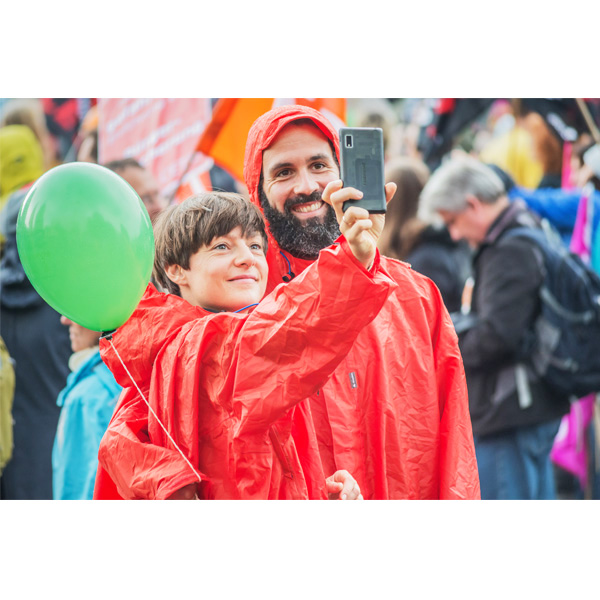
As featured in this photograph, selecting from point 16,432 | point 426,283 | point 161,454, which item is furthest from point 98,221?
point 16,432

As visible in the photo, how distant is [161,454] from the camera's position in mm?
1912

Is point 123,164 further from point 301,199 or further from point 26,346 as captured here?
point 301,199

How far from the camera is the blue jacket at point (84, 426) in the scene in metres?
3.13

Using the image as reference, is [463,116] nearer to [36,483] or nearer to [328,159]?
[328,159]

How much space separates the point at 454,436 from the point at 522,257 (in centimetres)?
205

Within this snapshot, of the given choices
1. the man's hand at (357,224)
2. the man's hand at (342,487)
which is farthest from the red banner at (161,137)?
the man's hand at (357,224)

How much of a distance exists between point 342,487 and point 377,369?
0.44 m

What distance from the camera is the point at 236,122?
3.70 m

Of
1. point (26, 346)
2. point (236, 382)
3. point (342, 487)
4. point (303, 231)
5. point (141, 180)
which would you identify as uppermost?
point (141, 180)

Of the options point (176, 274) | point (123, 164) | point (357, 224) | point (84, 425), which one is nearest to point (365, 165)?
point (357, 224)

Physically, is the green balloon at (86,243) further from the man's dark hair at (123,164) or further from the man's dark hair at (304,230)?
the man's dark hair at (123,164)

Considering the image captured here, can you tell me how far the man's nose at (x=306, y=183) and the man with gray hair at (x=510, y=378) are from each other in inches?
78.8

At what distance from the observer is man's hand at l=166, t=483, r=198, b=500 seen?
6.23 feet

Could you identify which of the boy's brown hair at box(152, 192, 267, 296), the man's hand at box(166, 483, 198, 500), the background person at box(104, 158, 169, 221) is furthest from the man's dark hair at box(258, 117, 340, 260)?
the background person at box(104, 158, 169, 221)
